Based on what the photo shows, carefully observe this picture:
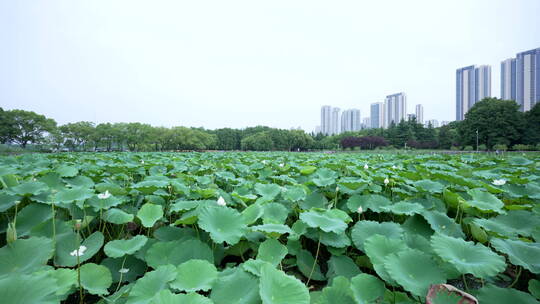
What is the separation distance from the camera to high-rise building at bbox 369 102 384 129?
85312 mm

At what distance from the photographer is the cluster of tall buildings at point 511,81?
131 feet

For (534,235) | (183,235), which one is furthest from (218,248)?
(534,235)

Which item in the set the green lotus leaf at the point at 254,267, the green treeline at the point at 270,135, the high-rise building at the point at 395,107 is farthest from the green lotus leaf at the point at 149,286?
the high-rise building at the point at 395,107

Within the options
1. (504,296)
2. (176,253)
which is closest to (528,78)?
(504,296)

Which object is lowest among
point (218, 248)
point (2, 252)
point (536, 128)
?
point (218, 248)

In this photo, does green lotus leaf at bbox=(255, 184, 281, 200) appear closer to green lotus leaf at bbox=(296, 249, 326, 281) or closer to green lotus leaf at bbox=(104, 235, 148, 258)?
green lotus leaf at bbox=(296, 249, 326, 281)

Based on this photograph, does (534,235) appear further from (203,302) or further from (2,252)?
(2,252)

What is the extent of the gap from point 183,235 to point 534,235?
1.67 meters

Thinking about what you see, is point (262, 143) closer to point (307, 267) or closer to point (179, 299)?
point (307, 267)

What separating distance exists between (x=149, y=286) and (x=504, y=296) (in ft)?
3.65

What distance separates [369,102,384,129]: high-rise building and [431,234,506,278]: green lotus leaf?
91.4 metres

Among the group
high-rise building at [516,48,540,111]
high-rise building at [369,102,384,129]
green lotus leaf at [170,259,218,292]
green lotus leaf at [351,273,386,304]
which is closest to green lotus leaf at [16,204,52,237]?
green lotus leaf at [170,259,218,292]

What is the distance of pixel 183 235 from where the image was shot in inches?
49.4

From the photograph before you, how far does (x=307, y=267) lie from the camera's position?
3.73 ft
